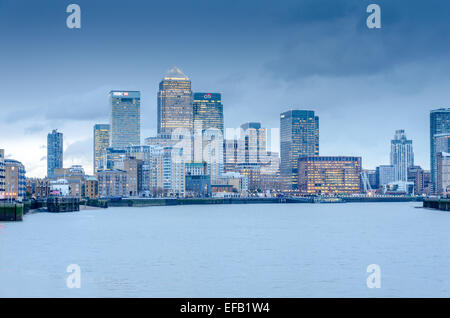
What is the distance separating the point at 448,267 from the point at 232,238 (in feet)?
102

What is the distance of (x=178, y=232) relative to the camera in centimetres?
8794

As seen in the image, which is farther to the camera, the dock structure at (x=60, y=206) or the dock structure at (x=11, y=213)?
the dock structure at (x=60, y=206)

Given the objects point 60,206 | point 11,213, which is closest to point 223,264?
point 11,213

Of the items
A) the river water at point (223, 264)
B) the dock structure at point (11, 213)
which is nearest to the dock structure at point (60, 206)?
the dock structure at point (11, 213)

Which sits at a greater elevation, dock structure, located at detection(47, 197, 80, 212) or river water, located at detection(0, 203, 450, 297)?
dock structure, located at detection(47, 197, 80, 212)

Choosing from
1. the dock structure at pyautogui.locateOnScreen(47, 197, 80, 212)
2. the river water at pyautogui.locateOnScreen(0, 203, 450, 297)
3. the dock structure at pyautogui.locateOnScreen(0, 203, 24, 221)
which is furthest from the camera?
the dock structure at pyautogui.locateOnScreen(47, 197, 80, 212)

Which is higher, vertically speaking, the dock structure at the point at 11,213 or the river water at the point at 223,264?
the dock structure at the point at 11,213

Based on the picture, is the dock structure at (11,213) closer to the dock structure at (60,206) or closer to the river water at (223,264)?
the river water at (223,264)

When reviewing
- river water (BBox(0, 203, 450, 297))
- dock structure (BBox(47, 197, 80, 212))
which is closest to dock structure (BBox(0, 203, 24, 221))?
river water (BBox(0, 203, 450, 297))

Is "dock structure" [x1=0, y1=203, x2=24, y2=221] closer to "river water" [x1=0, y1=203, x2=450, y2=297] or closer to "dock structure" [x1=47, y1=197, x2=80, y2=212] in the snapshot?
"river water" [x1=0, y1=203, x2=450, y2=297]

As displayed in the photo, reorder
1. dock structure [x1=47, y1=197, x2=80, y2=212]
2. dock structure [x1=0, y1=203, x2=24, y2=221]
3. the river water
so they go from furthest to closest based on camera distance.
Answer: dock structure [x1=47, y1=197, x2=80, y2=212] → dock structure [x1=0, y1=203, x2=24, y2=221] → the river water

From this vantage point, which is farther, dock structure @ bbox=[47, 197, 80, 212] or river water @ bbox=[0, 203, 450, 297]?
dock structure @ bbox=[47, 197, 80, 212]
